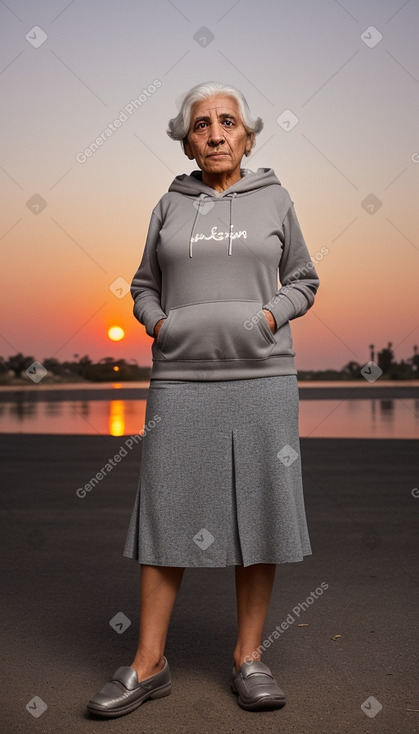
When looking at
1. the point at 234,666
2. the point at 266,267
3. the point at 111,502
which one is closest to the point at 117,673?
the point at 234,666

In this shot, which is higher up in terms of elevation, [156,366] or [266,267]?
[266,267]

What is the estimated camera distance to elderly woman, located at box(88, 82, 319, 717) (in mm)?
3676

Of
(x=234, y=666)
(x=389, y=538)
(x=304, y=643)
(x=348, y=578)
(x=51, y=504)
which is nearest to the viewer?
(x=234, y=666)

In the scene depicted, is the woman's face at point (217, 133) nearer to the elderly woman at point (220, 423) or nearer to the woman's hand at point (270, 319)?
the elderly woman at point (220, 423)

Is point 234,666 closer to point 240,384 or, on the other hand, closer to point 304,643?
point 304,643

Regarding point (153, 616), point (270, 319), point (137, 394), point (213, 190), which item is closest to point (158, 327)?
point (270, 319)

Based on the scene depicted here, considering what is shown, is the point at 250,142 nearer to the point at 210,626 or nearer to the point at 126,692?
the point at 126,692

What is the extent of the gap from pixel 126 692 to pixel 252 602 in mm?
567

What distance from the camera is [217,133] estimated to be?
3748 mm

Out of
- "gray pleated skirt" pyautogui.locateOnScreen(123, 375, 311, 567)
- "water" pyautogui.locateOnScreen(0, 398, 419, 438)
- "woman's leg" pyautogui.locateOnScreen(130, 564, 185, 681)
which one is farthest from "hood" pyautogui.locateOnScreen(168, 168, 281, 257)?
"water" pyautogui.locateOnScreen(0, 398, 419, 438)

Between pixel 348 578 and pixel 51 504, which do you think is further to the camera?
pixel 51 504

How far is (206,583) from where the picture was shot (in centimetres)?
562

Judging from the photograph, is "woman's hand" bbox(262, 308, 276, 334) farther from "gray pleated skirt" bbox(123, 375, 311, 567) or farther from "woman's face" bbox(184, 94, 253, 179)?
"woman's face" bbox(184, 94, 253, 179)

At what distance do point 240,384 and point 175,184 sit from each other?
2.82 feet
